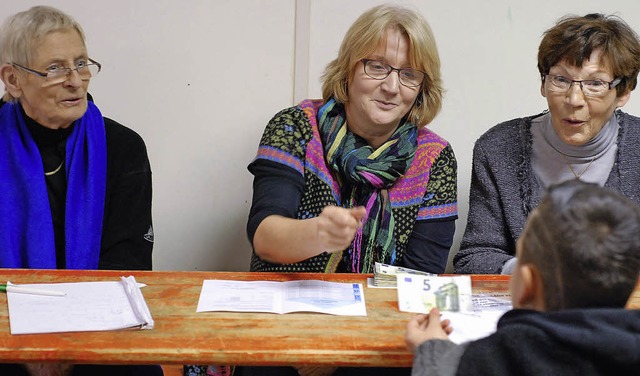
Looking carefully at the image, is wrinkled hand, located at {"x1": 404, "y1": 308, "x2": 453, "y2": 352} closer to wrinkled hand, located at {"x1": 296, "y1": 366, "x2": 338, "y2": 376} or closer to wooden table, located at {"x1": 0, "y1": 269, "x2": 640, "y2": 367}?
wooden table, located at {"x1": 0, "y1": 269, "x2": 640, "y2": 367}

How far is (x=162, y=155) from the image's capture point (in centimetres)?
330

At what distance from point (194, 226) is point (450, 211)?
4.43 ft

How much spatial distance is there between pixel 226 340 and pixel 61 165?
1.16m

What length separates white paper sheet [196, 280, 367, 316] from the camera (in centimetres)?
186

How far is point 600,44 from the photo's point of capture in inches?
94.7

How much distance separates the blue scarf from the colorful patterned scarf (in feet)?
2.62

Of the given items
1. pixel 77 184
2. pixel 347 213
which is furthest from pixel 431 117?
pixel 77 184

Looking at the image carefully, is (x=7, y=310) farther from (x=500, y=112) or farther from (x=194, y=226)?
(x=500, y=112)

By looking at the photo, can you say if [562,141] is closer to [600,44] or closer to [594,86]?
[594,86]

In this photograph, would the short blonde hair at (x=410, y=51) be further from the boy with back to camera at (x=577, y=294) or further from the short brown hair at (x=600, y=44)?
the boy with back to camera at (x=577, y=294)

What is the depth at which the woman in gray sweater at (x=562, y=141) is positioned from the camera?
2416 mm

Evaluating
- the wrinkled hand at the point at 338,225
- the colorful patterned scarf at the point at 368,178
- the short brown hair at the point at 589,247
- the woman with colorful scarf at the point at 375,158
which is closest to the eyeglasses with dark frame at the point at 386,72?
the woman with colorful scarf at the point at 375,158

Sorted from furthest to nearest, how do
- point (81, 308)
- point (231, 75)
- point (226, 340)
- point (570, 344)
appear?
point (231, 75) → point (81, 308) → point (226, 340) → point (570, 344)

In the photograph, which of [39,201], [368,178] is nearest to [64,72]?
[39,201]
